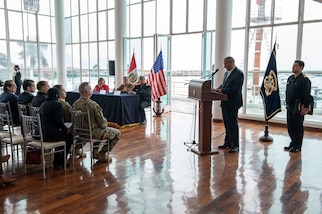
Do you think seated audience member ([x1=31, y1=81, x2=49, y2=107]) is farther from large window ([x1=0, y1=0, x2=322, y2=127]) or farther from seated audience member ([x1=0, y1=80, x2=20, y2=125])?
large window ([x1=0, y1=0, x2=322, y2=127])

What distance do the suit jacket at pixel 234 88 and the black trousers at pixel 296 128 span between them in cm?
96

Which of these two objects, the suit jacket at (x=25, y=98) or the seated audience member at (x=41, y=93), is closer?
the seated audience member at (x=41, y=93)

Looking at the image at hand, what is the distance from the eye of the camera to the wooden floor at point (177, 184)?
2977 millimetres

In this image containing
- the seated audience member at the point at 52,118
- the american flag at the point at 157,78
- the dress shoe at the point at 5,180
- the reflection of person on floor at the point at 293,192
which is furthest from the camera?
the american flag at the point at 157,78

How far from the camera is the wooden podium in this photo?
4.58 m

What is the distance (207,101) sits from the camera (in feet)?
15.3

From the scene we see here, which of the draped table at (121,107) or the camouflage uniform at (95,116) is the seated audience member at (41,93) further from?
the draped table at (121,107)

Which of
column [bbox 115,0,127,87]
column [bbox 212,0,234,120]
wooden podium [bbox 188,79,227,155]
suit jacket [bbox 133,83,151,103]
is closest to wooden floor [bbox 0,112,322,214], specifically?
wooden podium [bbox 188,79,227,155]

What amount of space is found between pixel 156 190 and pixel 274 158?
220 centimetres

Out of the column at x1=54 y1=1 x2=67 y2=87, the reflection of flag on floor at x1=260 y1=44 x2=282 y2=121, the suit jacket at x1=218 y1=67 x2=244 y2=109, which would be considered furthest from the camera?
the column at x1=54 y1=1 x2=67 y2=87

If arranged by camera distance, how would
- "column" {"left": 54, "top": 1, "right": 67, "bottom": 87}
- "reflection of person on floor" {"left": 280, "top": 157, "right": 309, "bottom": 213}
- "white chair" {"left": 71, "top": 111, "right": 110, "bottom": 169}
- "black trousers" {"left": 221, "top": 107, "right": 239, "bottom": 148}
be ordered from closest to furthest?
"reflection of person on floor" {"left": 280, "top": 157, "right": 309, "bottom": 213} → "white chair" {"left": 71, "top": 111, "right": 110, "bottom": 169} → "black trousers" {"left": 221, "top": 107, "right": 239, "bottom": 148} → "column" {"left": 54, "top": 1, "right": 67, "bottom": 87}

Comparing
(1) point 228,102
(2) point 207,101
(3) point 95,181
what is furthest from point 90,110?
(1) point 228,102

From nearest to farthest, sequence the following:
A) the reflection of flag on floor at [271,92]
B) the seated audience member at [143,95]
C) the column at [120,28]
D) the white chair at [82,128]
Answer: the white chair at [82,128] < the reflection of flag on floor at [271,92] < the seated audience member at [143,95] < the column at [120,28]

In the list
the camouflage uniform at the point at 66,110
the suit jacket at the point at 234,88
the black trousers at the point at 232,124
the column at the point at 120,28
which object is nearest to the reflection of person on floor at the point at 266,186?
the black trousers at the point at 232,124
